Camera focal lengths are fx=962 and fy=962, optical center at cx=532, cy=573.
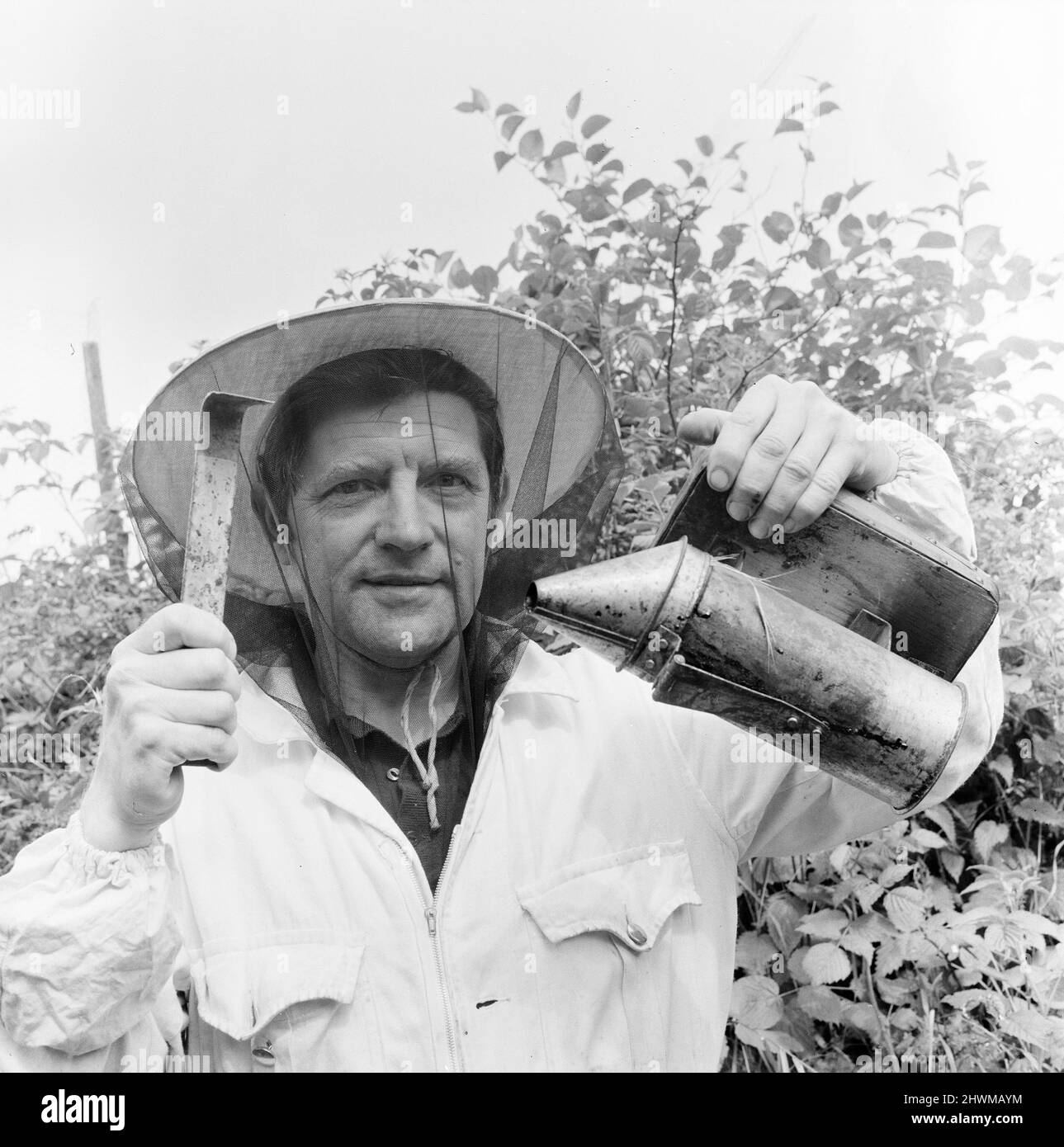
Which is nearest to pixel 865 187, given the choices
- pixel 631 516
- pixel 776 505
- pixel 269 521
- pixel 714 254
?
pixel 714 254

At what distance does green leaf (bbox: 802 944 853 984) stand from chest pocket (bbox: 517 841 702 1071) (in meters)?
0.79

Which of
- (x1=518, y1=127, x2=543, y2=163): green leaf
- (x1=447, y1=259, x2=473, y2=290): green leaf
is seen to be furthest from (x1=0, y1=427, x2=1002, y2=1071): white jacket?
(x1=447, y1=259, x2=473, y2=290): green leaf

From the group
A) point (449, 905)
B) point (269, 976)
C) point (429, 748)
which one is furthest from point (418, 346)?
point (269, 976)

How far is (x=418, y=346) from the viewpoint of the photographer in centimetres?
170

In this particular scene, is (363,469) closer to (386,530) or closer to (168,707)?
(386,530)

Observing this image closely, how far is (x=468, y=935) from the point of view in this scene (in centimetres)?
152

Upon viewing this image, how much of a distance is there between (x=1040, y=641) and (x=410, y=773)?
1.92 metres

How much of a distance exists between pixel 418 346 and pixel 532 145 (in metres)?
1.14

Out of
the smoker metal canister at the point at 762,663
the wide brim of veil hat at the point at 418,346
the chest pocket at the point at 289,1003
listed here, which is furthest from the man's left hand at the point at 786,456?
the chest pocket at the point at 289,1003

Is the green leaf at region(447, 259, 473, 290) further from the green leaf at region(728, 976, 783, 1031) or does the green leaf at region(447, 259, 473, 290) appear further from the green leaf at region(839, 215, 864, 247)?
the green leaf at region(728, 976, 783, 1031)

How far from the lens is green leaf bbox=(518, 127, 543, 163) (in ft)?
8.29

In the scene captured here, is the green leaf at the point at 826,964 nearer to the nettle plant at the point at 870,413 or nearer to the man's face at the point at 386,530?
the nettle plant at the point at 870,413

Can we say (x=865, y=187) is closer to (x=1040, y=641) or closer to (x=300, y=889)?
(x=1040, y=641)

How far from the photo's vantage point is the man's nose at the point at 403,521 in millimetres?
1627
